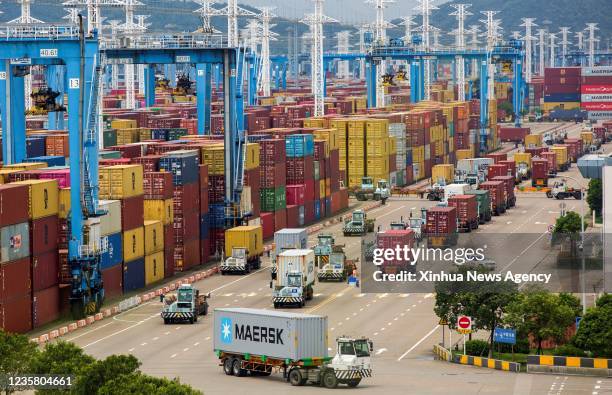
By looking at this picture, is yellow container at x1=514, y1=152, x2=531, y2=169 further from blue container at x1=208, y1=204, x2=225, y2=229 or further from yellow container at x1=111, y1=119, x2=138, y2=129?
blue container at x1=208, y1=204, x2=225, y2=229

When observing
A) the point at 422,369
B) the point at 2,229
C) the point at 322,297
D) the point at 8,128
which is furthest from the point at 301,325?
the point at 8,128

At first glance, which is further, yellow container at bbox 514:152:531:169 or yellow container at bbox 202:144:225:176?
yellow container at bbox 514:152:531:169

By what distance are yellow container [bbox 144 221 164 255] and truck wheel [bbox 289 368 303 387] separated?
29648mm

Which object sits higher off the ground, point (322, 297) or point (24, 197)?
point (24, 197)

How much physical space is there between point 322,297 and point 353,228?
3112cm

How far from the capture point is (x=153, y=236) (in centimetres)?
9344

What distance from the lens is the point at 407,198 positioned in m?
152

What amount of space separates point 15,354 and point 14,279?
18.5 meters

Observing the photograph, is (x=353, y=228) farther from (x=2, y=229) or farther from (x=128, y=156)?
(x=2, y=229)

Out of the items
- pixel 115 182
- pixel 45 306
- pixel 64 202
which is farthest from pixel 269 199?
pixel 45 306

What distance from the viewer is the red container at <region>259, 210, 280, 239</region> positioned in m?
116

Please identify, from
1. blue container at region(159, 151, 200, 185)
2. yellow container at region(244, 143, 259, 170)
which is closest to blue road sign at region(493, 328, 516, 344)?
blue container at region(159, 151, 200, 185)

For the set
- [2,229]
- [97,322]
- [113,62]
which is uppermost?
[113,62]

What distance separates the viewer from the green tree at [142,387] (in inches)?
2002
